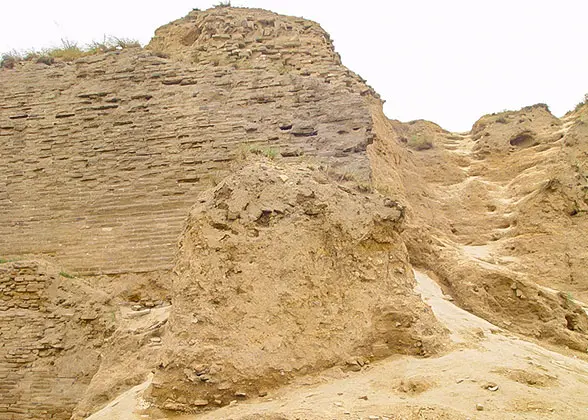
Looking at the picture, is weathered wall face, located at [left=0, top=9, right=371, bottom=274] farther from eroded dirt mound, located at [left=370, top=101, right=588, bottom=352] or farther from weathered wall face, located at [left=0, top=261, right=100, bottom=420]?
eroded dirt mound, located at [left=370, top=101, right=588, bottom=352]

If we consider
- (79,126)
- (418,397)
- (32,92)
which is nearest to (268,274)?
(418,397)

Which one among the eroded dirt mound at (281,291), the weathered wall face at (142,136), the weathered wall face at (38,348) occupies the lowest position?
the weathered wall face at (38,348)

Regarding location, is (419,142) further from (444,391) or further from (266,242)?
(444,391)

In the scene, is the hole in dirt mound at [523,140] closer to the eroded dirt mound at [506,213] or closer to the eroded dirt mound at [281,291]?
the eroded dirt mound at [506,213]

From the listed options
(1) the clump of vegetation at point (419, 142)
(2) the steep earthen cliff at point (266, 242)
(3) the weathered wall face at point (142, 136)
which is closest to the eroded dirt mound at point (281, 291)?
(2) the steep earthen cliff at point (266, 242)

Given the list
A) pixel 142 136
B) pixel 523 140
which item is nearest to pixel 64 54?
pixel 142 136

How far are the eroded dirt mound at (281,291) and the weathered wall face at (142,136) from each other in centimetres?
242

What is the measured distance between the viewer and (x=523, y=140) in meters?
13.2

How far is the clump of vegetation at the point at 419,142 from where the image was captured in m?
13.9

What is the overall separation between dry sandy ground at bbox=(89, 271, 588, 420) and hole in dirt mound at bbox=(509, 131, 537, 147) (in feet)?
29.3

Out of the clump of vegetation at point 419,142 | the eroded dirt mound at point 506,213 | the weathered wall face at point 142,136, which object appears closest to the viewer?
the eroded dirt mound at point 506,213

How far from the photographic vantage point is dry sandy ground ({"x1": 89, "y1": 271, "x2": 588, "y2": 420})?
3.41 metres

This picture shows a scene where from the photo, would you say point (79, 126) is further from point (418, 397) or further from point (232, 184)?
point (418, 397)

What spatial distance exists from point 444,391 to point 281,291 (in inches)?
65.4
